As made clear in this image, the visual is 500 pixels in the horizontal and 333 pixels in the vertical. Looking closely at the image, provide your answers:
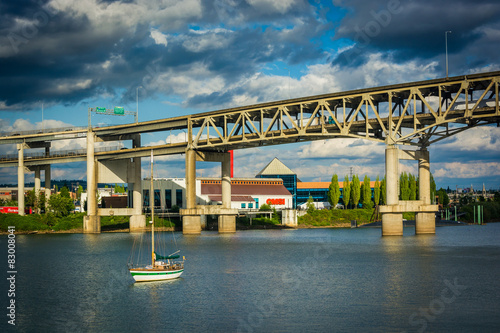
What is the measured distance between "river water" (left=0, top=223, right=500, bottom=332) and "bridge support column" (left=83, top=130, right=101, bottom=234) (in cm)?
5617

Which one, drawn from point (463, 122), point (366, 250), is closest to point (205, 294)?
point (366, 250)

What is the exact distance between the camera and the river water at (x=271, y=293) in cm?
3828

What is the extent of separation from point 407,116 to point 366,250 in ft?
83.2

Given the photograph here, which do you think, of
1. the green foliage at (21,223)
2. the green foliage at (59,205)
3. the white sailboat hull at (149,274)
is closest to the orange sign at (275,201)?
the green foliage at (59,205)

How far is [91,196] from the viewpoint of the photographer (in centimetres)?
13688

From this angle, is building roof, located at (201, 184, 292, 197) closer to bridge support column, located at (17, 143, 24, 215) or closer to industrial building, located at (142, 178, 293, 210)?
industrial building, located at (142, 178, 293, 210)

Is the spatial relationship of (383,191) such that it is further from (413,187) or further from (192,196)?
(192,196)

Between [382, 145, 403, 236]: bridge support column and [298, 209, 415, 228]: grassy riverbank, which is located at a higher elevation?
[382, 145, 403, 236]: bridge support column

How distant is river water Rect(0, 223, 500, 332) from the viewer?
38281mm

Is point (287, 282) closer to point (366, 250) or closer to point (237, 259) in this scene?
point (237, 259)

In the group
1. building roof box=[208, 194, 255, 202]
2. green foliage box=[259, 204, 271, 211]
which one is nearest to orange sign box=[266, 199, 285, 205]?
building roof box=[208, 194, 255, 202]

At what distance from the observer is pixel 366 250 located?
268ft

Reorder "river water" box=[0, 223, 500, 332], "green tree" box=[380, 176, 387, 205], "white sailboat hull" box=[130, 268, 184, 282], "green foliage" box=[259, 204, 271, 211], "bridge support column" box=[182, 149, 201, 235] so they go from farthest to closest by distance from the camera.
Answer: "green tree" box=[380, 176, 387, 205]
"green foliage" box=[259, 204, 271, 211]
"bridge support column" box=[182, 149, 201, 235]
"white sailboat hull" box=[130, 268, 184, 282]
"river water" box=[0, 223, 500, 332]

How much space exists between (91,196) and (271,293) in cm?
9638
